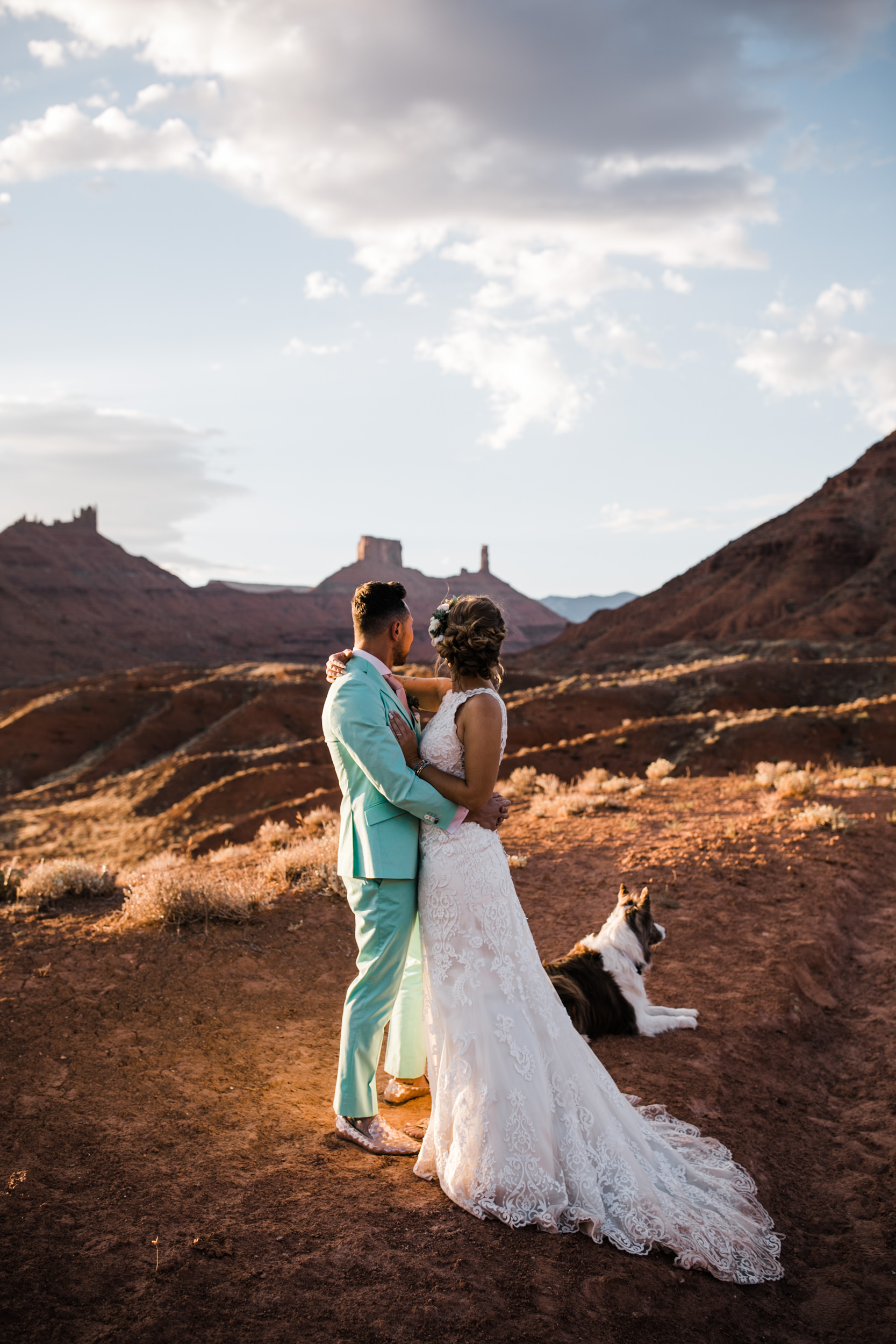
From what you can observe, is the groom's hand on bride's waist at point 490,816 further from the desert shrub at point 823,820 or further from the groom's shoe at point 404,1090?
the desert shrub at point 823,820

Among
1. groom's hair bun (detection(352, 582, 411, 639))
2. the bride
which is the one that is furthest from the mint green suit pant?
groom's hair bun (detection(352, 582, 411, 639))

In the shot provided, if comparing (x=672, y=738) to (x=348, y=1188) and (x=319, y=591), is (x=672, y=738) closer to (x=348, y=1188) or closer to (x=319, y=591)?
(x=348, y=1188)

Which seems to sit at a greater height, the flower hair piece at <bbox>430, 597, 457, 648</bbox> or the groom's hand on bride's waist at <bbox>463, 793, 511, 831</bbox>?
the flower hair piece at <bbox>430, 597, 457, 648</bbox>

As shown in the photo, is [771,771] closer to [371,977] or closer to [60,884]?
[60,884]

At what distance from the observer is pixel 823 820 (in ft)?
29.2

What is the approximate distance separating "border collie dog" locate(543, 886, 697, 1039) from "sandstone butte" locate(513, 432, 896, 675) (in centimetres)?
3407

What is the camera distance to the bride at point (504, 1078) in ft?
10.1

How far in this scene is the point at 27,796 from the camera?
28500 mm

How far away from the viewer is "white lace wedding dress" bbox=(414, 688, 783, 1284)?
3082mm

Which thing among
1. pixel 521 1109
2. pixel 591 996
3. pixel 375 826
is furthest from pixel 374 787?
pixel 591 996

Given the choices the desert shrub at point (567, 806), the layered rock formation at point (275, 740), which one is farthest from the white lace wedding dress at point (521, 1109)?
the layered rock formation at point (275, 740)

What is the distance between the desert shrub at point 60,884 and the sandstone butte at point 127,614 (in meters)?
56.6

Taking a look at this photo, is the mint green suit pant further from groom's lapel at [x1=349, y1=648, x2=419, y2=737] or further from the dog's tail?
the dog's tail

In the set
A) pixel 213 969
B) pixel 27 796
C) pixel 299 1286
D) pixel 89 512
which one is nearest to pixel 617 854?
pixel 213 969
